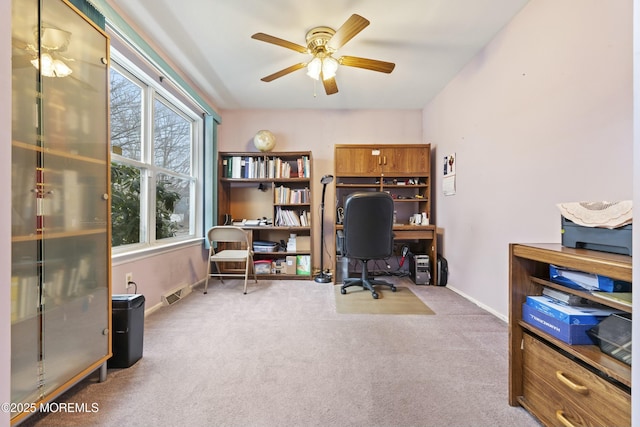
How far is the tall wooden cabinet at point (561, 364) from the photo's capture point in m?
0.75

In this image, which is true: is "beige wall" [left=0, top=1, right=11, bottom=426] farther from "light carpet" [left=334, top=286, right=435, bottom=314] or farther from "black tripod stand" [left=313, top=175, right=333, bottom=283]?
"black tripod stand" [left=313, top=175, right=333, bottom=283]

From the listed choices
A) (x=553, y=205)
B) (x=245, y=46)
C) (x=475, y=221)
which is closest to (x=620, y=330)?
(x=553, y=205)

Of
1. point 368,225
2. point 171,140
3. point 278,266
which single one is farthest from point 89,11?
point 278,266

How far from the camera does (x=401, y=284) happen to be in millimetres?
3066

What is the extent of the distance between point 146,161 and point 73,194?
1274 millimetres

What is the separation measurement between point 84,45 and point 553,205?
277 centimetres

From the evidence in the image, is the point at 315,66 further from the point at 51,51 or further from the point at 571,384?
the point at 571,384

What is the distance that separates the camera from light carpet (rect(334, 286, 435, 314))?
220 cm

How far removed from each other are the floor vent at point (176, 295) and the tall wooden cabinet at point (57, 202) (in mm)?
1115

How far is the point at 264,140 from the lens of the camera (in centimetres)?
340

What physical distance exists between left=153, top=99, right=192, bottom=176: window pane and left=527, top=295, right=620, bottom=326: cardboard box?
303 centimetres

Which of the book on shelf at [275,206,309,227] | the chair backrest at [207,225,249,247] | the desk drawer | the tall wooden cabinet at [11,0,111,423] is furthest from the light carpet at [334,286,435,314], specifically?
the tall wooden cabinet at [11,0,111,423]

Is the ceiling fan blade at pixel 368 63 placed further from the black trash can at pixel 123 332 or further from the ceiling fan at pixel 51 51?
the black trash can at pixel 123 332

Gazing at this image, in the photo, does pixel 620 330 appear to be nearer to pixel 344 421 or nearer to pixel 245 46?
pixel 344 421
